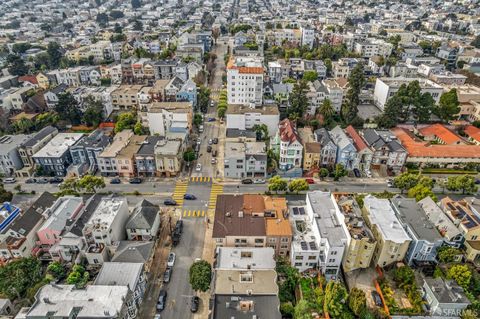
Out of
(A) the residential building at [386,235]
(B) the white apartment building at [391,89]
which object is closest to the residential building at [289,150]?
(A) the residential building at [386,235]

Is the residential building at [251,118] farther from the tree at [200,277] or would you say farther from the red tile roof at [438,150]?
the tree at [200,277]

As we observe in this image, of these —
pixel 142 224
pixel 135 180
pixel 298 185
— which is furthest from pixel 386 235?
pixel 135 180

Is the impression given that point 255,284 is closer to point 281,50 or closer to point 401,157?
point 401,157

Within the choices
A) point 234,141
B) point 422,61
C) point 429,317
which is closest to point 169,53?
point 234,141

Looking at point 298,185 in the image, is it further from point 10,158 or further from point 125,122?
point 10,158

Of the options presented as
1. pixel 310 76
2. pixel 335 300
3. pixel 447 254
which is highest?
pixel 310 76

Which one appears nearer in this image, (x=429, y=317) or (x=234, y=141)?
(x=429, y=317)
